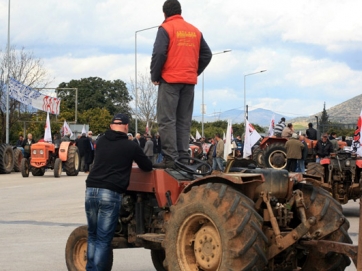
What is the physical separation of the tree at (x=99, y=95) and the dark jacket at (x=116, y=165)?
84.2 m

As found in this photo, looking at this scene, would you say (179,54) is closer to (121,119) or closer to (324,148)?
(121,119)

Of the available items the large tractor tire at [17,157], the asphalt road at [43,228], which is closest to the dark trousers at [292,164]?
the asphalt road at [43,228]

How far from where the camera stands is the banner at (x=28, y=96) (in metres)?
40.7

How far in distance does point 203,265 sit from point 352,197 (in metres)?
11.0

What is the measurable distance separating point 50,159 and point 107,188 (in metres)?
25.2

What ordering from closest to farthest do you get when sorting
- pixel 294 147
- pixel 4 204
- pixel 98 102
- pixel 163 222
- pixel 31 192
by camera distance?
pixel 163 222
pixel 4 204
pixel 31 192
pixel 294 147
pixel 98 102

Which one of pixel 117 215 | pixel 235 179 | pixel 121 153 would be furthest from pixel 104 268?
pixel 235 179

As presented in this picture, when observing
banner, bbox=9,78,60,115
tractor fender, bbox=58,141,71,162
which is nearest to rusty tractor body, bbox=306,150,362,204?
tractor fender, bbox=58,141,71,162

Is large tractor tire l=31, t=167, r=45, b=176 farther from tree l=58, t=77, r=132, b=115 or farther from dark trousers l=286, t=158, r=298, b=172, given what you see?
tree l=58, t=77, r=132, b=115

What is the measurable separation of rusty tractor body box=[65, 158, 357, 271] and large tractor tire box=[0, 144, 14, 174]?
26.4 meters

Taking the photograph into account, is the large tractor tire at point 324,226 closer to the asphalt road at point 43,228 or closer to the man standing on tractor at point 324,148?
the asphalt road at point 43,228

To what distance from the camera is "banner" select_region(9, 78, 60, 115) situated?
40688 millimetres

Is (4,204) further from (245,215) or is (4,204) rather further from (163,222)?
(245,215)

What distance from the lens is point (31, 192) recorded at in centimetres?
2169
